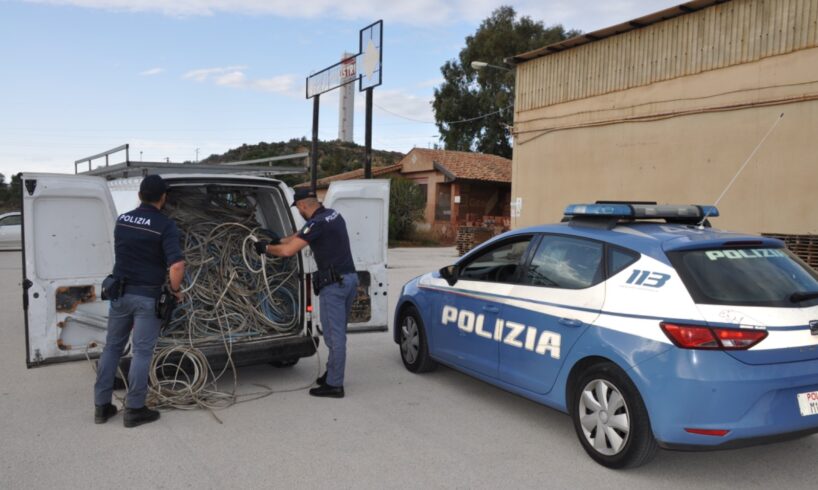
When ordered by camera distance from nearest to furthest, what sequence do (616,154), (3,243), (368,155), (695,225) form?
(695,225)
(616,154)
(368,155)
(3,243)

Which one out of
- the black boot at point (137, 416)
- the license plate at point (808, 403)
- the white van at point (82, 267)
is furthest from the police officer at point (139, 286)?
the license plate at point (808, 403)

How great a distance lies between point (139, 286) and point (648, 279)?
3.61m

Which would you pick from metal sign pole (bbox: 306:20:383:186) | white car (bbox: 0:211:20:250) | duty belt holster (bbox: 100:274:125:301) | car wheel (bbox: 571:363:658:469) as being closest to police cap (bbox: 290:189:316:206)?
duty belt holster (bbox: 100:274:125:301)

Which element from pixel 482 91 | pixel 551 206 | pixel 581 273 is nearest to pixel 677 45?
pixel 551 206

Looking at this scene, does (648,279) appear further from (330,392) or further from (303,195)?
(303,195)

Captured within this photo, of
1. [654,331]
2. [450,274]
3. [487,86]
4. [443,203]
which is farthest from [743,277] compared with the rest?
[487,86]

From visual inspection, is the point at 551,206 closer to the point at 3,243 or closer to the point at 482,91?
the point at 3,243

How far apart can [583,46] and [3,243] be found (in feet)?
62.3

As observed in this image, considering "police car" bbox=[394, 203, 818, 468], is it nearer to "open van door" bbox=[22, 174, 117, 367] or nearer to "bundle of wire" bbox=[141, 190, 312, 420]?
"bundle of wire" bbox=[141, 190, 312, 420]

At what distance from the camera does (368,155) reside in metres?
16.5

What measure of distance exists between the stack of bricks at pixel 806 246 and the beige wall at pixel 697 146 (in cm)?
66

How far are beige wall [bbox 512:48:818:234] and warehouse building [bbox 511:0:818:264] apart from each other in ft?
0.08

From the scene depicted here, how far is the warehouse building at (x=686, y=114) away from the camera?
468 inches

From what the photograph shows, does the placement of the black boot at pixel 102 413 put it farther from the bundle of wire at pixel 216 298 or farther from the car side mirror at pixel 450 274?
the car side mirror at pixel 450 274
